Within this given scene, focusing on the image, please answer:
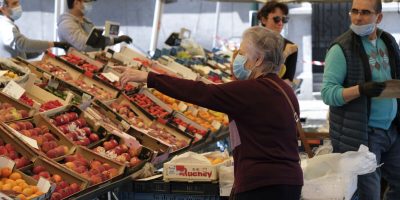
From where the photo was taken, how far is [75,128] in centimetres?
457

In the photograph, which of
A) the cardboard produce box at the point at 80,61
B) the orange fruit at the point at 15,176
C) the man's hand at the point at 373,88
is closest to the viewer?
the orange fruit at the point at 15,176

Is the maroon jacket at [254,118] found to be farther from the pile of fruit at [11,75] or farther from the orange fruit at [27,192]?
the pile of fruit at [11,75]

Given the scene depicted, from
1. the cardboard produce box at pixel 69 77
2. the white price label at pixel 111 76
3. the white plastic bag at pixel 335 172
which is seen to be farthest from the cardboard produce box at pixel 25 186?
the white price label at pixel 111 76

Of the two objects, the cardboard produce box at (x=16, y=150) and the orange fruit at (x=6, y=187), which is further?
the cardboard produce box at (x=16, y=150)

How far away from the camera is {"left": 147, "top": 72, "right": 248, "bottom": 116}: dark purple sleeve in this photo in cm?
310

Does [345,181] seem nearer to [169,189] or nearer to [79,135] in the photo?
[169,189]

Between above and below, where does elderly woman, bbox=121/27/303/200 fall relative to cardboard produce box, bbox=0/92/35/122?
above

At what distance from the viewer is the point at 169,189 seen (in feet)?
13.4

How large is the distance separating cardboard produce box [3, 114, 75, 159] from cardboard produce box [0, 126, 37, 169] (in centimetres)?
2

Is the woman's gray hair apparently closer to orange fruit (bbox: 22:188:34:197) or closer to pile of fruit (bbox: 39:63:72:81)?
orange fruit (bbox: 22:188:34:197)

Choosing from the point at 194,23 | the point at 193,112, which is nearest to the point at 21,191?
the point at 193,112

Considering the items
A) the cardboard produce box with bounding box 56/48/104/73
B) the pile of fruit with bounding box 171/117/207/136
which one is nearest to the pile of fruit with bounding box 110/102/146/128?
the pile of fruit with bounding box 171/117/207/136

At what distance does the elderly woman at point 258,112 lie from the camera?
3113mm

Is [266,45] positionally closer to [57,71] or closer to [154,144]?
[154,144]
